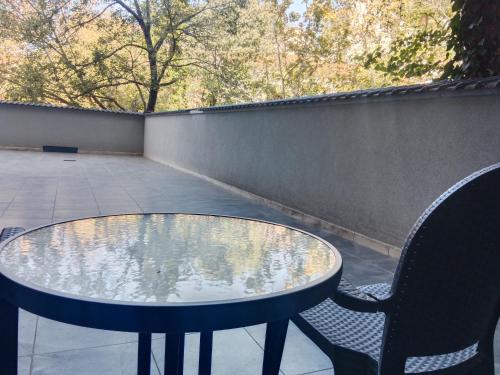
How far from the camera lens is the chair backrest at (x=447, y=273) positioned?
0.91 metres

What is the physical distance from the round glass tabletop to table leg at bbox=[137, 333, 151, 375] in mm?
291

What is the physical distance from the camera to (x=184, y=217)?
197 centimetres

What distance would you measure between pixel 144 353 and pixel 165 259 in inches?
14.4

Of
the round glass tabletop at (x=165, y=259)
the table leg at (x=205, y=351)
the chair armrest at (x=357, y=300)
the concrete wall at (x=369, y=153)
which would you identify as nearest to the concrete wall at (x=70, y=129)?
the concrete wall at (x=369, y=153)

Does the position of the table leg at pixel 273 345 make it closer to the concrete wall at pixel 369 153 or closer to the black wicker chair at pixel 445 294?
the black wicker chair at pixel 445 294

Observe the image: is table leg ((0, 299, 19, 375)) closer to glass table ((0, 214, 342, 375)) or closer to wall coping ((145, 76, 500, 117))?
glass table ((0, 214, 342, 375))

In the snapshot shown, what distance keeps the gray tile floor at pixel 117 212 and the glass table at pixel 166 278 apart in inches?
21.1

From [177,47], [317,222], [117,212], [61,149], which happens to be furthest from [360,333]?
[177,47]

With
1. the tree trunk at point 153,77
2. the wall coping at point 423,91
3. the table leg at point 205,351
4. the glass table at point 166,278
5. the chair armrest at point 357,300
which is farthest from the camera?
the tree trunk at point 153,77

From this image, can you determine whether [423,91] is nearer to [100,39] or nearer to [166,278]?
[166,278]

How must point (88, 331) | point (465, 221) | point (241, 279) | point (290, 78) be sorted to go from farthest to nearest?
point (290, 78) < point (88, 331) < point (241, 279) < point (465, 221)

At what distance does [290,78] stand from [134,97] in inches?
266

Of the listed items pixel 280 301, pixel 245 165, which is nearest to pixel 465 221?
pixel 280 301

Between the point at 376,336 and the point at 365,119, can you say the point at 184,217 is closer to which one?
the point at 376,336
